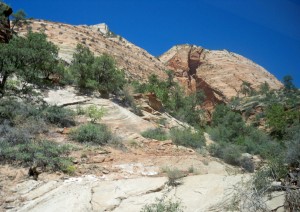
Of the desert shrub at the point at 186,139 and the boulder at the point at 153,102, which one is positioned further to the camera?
the boulder at the point at 153,102

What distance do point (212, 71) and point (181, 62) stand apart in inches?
250

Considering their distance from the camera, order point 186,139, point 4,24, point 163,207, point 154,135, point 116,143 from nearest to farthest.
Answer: point 163,207 → point 116,143 → point 186,139 → point 154,135 → point 4,24

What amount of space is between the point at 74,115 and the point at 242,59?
60.9 m

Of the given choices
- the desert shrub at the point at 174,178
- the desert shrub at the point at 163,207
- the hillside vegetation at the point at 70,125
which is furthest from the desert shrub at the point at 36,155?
the desert shrub at the point at 163,207

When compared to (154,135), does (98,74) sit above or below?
above

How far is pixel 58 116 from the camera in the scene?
13641mm

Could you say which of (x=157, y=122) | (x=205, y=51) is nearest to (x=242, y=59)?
(x=205, y=51)

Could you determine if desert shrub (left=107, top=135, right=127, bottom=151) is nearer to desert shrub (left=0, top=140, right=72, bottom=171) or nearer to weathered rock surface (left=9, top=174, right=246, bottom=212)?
desert shrub (left=0, top=140, right=72, bottom=171)

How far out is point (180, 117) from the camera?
24.8 meters

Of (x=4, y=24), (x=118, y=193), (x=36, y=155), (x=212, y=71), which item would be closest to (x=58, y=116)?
(x=36, y=155)

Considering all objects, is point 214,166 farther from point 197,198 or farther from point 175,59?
point 175,59

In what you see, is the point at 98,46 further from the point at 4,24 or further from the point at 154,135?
the point at 154,135

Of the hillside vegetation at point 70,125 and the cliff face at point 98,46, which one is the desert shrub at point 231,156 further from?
the cliff face at point 98,46

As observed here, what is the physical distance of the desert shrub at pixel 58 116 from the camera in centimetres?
1348
